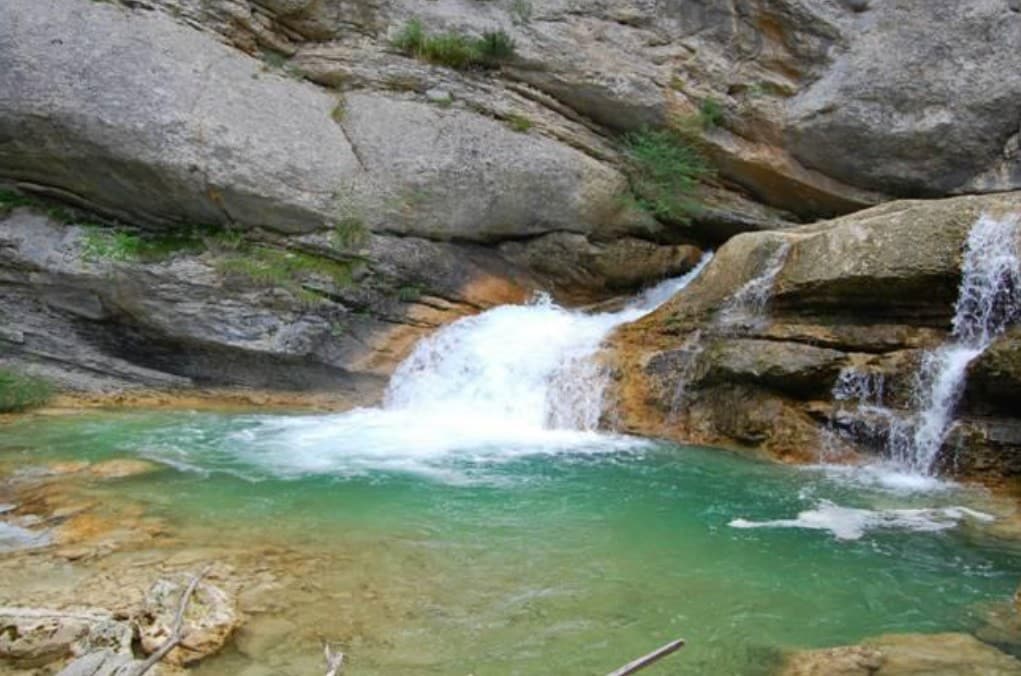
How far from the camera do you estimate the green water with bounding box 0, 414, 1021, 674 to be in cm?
478

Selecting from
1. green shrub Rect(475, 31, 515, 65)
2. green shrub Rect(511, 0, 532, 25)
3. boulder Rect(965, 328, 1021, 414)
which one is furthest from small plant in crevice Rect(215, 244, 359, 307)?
boulder Rect(965, 328, 1021, 414)

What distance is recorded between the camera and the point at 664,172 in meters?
15.3

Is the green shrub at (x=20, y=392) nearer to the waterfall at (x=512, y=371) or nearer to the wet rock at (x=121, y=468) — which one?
the wet rock at (x=121, y=468)

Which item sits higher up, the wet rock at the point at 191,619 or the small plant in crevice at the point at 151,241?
the small plant in crevice at the point at 151,241

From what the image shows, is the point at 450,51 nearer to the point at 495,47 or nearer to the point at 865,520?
the point at 495,47

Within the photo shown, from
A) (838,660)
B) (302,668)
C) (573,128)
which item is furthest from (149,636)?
(573,128)

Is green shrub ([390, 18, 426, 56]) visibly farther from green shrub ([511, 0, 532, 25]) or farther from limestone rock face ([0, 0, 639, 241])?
green shrub ([511, 0, 532, 25])

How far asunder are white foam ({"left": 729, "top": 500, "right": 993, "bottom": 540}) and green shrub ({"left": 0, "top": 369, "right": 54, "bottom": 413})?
31.4 ft

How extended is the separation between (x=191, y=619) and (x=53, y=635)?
685 mm

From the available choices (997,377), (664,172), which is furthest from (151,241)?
(997,377)

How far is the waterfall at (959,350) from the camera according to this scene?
30.9 ft

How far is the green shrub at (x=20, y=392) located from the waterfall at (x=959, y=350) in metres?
10.8

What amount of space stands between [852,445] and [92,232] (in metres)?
11.3

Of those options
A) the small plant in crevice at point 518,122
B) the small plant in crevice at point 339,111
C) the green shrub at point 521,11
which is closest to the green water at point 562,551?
the small plant in crevice at point 339,111
